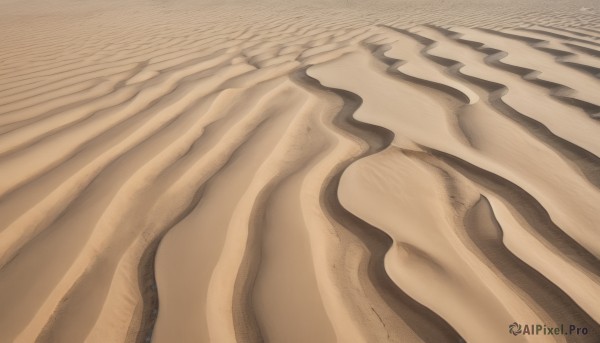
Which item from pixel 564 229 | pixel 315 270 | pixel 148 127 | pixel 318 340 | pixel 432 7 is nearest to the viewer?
pixel 318 340

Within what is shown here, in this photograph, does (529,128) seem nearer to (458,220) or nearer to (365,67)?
(458,220)

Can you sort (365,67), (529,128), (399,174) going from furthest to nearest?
1. (365,67)
2. (529,128)
3. (399,174)

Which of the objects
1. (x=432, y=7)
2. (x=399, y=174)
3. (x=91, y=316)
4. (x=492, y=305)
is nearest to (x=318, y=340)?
(x=492, y=305)

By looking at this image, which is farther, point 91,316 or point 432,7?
point 432,7

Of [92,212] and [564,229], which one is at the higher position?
[92,212]

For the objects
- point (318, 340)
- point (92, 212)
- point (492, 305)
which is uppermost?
point (92, 212)

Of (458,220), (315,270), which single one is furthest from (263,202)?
(458,220)
